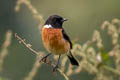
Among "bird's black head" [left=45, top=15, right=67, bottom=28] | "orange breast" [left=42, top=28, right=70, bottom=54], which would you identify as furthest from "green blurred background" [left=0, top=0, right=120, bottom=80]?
"orange breast" [left=42, top=28, right=70, bottom=54]

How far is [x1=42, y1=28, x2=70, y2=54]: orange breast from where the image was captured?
614cm

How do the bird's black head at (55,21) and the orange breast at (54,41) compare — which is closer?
the orange breast at (54,41)

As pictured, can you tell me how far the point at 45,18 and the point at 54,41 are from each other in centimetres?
621

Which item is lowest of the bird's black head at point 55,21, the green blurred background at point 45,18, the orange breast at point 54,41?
the orange breast at point 54,41

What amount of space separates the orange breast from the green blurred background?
10.6 ft

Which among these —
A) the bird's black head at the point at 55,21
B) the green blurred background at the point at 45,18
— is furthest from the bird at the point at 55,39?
the green blurred background at the point at 45,18

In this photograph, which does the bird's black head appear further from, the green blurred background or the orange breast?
the green blurred background

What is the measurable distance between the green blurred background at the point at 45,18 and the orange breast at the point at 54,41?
322 cm

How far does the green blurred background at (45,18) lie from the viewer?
36.7ft

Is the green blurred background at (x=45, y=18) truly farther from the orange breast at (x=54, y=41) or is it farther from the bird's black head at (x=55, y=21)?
the orange breast at (x=54, y=41)

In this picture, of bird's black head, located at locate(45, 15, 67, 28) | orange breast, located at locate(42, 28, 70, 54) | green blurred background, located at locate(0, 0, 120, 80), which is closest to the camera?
orange breast, located at locate(42, 28, 70, 54)

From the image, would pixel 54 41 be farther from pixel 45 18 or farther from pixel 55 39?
pixel 45 18

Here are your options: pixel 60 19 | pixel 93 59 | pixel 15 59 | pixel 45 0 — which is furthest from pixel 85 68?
pixel 45 0

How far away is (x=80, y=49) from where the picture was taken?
219 inches
